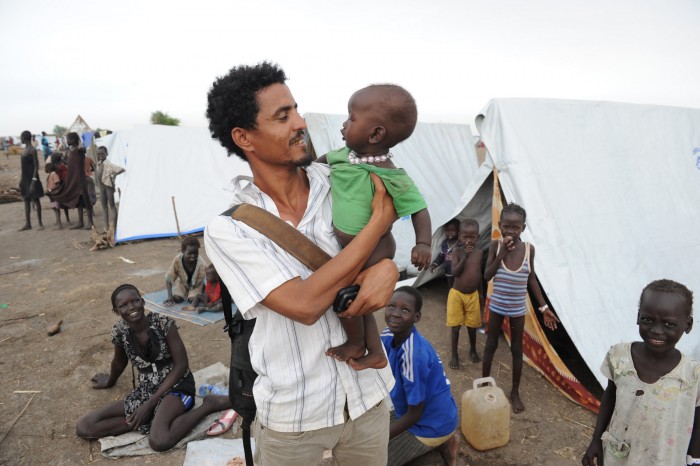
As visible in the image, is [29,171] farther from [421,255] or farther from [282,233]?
[421,255]

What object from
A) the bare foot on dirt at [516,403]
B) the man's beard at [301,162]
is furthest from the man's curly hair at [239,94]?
the bare foot on dirt at [516,403]

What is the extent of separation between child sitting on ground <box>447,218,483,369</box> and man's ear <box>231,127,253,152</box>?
2.86 meters

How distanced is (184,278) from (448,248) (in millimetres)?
3289

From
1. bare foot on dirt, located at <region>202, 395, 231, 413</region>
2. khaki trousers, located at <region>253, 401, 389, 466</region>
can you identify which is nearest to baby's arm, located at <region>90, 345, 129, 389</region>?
bare foot on dirt, located at <region>202, 395, 231, 413</region>

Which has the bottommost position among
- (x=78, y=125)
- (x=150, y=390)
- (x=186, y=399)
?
(x=186, y=399)

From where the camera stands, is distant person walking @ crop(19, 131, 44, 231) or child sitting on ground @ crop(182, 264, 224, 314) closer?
child sitting on ground @ crop(182, 264, 224, 314)

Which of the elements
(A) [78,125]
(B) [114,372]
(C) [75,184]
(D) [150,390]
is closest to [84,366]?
(B) [114,372]

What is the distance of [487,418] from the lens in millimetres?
2789

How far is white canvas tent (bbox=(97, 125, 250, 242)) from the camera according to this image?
29.0 ft

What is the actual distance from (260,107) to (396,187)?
1.57 ft

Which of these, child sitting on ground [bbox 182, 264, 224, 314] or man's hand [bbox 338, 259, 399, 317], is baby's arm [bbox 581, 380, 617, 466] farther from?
child sitting on ground [bbox 182, 264, 224, 314]

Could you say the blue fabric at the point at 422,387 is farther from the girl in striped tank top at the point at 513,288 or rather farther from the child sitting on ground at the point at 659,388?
the girl in striped tank top at the point at 513,288

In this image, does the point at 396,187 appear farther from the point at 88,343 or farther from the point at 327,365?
the point at 88,343

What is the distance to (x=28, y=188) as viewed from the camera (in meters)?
9.57
